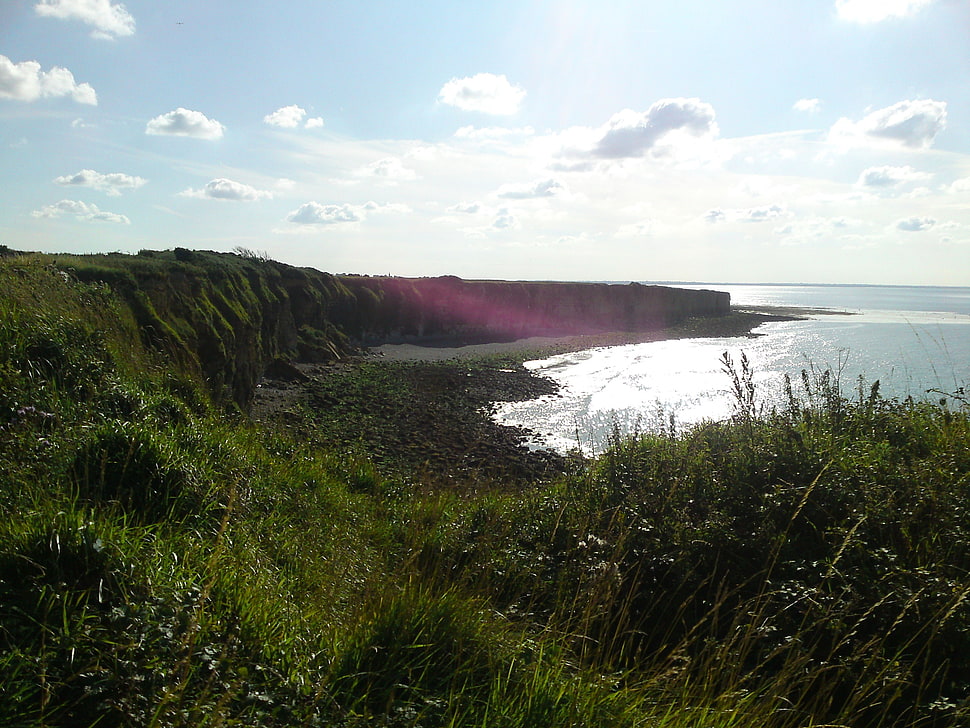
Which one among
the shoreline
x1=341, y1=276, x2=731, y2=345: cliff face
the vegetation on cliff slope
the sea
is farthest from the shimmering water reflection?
x1=341, y1=276, x2=731, y2=345: cliff face

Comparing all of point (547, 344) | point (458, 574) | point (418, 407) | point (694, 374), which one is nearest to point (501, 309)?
point (547, 344)

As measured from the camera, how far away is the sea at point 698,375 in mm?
23781

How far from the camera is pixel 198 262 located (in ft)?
77.6

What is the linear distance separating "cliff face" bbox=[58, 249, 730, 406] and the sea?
10285 millimetres

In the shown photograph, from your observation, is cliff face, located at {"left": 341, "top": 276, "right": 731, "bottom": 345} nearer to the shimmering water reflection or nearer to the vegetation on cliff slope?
the shimmering water reflection

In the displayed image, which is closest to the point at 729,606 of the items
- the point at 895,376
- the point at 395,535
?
the point at 395,535

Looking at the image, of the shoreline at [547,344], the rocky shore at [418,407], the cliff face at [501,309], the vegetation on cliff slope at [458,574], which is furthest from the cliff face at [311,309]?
the vegetation on cliff slope at [458,574]

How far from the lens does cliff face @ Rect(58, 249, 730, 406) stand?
628 inches

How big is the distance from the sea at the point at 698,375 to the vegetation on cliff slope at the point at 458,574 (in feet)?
14.0

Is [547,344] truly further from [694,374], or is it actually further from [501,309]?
[694,374]

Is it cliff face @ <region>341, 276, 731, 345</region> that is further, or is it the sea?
cliff face @ <region>341, 276, 731, 345</region>

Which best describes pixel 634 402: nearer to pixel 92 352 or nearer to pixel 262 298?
pixel 262 298

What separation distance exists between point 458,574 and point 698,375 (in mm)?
39802

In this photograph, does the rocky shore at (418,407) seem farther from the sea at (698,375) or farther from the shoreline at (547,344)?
the sea at (698,375)
